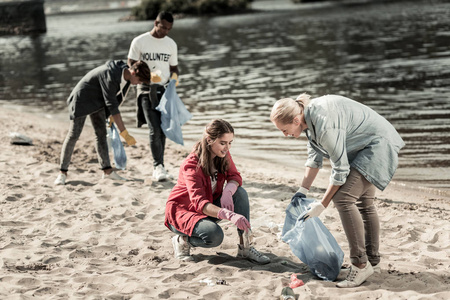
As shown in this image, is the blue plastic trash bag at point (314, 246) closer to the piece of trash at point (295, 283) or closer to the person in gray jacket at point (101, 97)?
the piece of trash at point (295, 283)

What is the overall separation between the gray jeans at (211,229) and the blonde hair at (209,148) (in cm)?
26

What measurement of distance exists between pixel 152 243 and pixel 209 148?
46.3 inches

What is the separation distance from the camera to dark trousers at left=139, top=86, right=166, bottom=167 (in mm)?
6691

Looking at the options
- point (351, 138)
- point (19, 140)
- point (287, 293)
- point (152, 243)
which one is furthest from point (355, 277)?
point (19, 140)

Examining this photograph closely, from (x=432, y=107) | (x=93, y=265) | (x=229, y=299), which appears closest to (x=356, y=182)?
(x=229, y=299)

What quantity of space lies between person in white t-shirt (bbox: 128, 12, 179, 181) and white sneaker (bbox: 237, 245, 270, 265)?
8.10 feet

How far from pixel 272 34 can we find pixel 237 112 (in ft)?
57.5

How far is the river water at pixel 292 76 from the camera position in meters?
8.67

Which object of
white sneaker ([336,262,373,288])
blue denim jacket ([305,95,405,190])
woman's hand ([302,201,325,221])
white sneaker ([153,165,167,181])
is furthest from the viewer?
white sneaker ([153,165,167,181])

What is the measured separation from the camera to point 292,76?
49.1 ft

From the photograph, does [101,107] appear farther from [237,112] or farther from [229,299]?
[237,112]

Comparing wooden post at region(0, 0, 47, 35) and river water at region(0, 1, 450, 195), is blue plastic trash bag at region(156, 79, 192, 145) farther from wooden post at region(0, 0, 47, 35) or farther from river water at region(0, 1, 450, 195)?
wooden post at region(0, 0, 47, 35)

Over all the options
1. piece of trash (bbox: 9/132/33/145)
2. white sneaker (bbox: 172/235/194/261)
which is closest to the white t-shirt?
white sneaker (bbox: 172/235/194/261)

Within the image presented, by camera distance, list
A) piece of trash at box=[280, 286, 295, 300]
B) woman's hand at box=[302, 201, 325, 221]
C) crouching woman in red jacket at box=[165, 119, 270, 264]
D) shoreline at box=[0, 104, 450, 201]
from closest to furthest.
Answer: piece of trash at box=[280, 286, 295, 300] < woman's hand at box=[302, 201, 325, 221] < crouching woman in red jacket at box=[165, 119, 270, 264] < shoreline at box=[0, 104, 450, 201]
